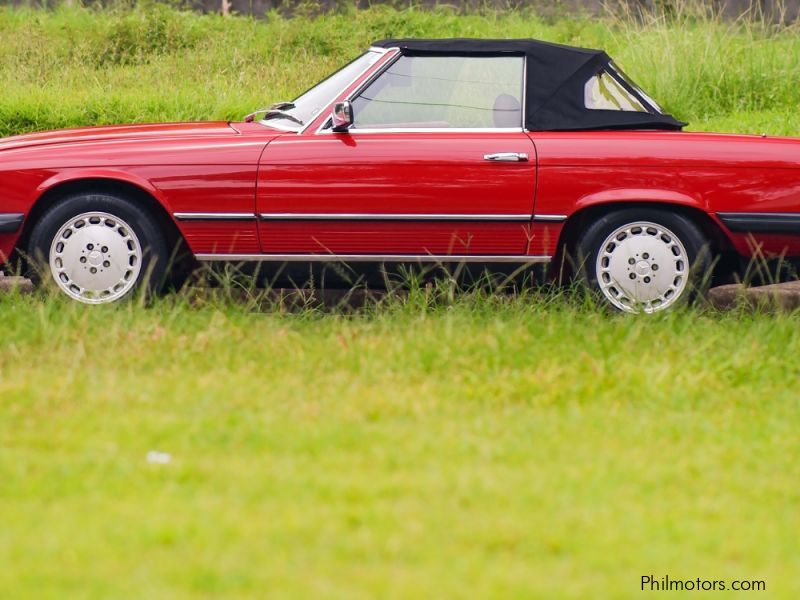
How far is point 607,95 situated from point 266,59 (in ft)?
28.4

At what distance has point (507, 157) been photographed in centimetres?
653

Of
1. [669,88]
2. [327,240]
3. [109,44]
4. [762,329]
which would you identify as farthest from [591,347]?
[109,44]

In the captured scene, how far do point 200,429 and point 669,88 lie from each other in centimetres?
872

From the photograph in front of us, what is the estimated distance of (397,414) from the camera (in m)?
5.03

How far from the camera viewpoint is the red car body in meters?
6.51

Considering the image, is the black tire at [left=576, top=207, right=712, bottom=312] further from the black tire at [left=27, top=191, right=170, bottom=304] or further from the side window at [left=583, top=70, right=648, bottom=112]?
the black tire at [left=27, top=191, right=170, bottom=304]

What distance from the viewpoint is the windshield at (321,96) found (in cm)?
682

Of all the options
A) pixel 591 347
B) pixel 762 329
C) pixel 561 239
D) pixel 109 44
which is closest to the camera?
pixel 591 347

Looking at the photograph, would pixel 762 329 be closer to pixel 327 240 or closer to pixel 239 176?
pixel 327 240

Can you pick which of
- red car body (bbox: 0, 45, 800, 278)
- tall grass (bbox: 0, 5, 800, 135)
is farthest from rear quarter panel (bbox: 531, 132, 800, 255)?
tall grass (bbox: 0, 5, 800, 135)

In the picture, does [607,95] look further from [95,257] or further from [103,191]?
[95,257]

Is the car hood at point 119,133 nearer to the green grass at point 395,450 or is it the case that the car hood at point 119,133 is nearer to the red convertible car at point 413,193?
the red convertible car at point 413,193

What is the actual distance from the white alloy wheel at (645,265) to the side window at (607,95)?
67 centimetres

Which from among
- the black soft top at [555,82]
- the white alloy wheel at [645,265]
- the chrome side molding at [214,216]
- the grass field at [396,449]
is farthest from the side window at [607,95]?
the chrome side molding at [214,216]
